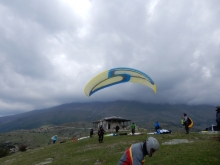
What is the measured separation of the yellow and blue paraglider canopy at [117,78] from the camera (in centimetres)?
2342

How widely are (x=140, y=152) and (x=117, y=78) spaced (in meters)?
21.2

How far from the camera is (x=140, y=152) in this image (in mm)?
5012

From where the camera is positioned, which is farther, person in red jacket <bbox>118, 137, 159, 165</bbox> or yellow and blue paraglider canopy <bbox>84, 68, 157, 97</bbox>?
yellow and blue paraglider canopy <bbox>84, 68, 157, 97</bbox>

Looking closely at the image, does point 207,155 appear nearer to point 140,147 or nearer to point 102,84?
point 140,147

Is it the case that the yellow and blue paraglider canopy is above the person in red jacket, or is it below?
above

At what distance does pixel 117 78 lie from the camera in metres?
26.1

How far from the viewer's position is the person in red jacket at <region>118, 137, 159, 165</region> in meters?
4.92

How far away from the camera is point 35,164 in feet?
74.4

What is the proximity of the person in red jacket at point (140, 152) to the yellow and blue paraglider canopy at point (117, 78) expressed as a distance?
18.0m

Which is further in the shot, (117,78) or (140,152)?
(117,78)

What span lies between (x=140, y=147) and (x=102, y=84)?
21.7m

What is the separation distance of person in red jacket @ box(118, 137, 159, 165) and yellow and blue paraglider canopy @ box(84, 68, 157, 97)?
18.0 m

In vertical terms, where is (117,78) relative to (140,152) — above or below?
above

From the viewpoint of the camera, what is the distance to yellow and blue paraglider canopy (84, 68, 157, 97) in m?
23.4
